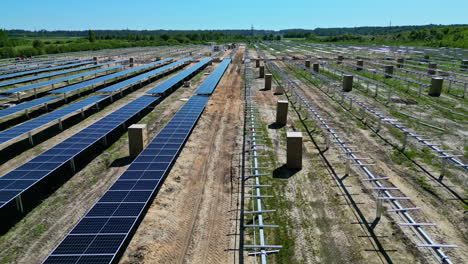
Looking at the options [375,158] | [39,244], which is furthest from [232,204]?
[375,158]

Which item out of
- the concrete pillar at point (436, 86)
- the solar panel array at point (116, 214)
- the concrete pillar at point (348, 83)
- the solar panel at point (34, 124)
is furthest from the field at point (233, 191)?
the concrete pillar at point (348, 83)

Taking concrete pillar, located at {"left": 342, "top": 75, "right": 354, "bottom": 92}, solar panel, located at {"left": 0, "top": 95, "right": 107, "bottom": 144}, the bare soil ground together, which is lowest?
the bare soil ground

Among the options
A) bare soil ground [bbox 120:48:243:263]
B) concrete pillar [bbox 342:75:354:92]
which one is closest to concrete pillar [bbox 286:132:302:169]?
bare soil ground [bbox 120:48:243:263]

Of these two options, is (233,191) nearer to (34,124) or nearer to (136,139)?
(136,139)

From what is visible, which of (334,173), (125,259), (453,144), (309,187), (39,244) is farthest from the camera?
(453,144)

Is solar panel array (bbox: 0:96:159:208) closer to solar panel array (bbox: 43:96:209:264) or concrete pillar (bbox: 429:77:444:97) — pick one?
solar panel array (bbox: 43:96:209:264)

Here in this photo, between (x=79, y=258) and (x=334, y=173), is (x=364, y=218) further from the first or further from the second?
(x=79, y=258)

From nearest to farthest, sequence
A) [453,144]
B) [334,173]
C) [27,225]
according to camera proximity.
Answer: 1. [27,225]
2. [334,173]
3. [453,144]
